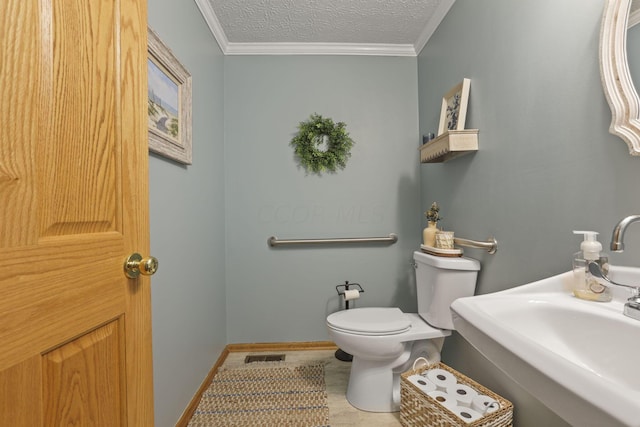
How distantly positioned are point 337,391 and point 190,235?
3.92ft

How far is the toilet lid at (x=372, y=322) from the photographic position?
59.0 inches

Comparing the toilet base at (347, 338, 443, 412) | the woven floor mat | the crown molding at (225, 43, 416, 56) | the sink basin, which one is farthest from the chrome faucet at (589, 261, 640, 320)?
the crown molding at (225, 43, 416, 56)

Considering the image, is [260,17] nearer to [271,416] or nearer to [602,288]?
[602,288]

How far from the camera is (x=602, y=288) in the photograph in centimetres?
81

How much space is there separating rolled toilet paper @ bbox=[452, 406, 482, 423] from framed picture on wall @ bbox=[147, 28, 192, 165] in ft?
5.18

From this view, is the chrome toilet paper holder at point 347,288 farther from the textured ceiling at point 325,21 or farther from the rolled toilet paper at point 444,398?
the textured ceiling at point 325,21

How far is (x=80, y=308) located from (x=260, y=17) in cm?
196

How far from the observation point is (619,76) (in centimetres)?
81

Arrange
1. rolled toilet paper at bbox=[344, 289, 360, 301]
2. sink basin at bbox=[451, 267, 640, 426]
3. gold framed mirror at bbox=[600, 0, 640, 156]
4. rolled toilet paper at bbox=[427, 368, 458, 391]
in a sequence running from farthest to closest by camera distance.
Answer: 1. rolled toilet paper at bbox=[344, 289, 360, 301]
2. rolled toilet paper at bbox=[427, 368, 458, 391]
3. gold framed mirror at bbox=[600, 0, 640, 156]
4. sink basin at bbox=[451, 267, 640, 426]

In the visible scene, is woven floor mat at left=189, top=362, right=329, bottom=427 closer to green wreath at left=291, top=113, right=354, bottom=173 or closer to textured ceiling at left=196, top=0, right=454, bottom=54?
green wreath at left=291, top=113, right=354, bottom=173

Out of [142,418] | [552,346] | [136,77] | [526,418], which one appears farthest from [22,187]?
[526,418]

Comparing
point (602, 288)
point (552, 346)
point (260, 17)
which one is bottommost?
point (552, 346)

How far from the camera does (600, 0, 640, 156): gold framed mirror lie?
30.6 inches

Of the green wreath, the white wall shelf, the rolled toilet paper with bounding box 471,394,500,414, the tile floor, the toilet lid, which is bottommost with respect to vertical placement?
the tile floor
